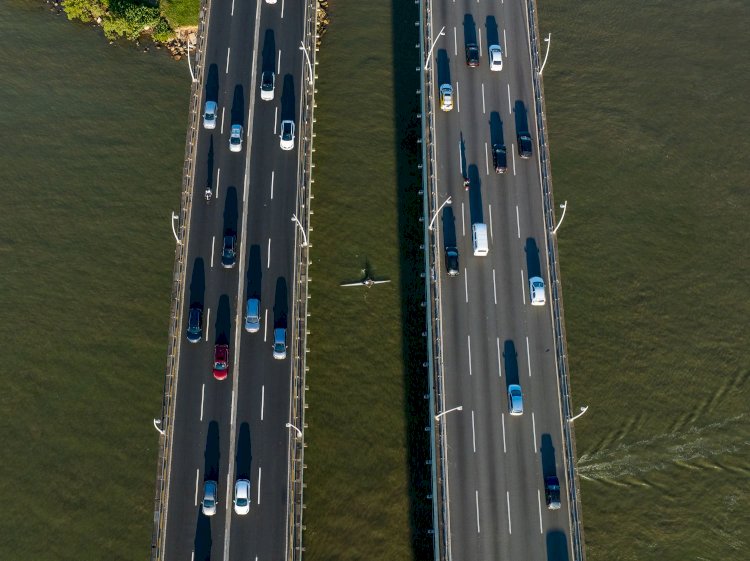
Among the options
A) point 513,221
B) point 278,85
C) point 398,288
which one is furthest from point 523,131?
point 278,85

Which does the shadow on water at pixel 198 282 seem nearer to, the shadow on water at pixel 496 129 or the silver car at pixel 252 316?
the silver car at pixel 252 316

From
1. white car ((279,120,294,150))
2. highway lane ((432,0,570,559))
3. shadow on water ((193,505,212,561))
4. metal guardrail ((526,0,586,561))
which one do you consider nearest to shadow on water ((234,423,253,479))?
shadow on water ((193,505,212,561))

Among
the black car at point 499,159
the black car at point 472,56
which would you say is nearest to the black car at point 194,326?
the black car at point 499,159

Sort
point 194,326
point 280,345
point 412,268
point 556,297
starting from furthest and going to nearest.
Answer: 1. point 412,268
2. point 556,297
3. point 194,326
4. point 280,345

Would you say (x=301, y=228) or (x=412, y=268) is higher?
(x=301, y=228)

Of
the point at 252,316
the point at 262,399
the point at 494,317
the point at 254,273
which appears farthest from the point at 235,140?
the point at 494,317

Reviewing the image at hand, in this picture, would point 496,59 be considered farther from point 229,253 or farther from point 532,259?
point 229,253
